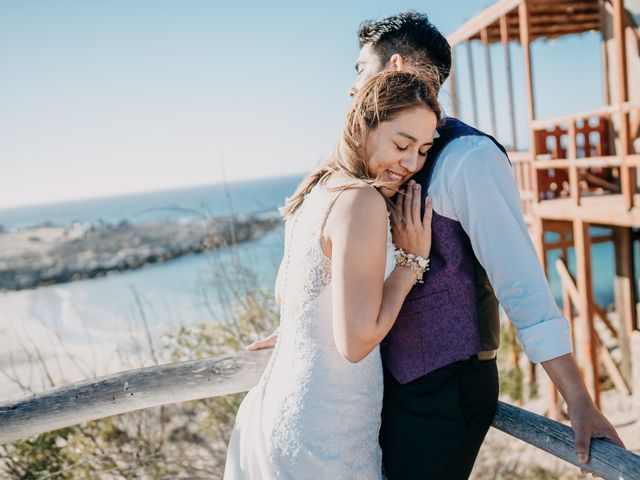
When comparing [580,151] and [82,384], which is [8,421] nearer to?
[82,384]

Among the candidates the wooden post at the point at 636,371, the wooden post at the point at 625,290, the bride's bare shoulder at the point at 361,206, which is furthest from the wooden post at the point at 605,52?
the bride's bare shoulder at the point at 361,206

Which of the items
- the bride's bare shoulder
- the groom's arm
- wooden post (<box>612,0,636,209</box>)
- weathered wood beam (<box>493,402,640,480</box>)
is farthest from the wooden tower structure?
the bride's bare shoulder

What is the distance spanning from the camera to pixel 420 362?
160 centimetres

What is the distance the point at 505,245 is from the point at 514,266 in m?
0.06

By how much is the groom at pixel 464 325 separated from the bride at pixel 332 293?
63 mm

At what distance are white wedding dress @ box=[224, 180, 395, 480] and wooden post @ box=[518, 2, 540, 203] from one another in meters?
6.58

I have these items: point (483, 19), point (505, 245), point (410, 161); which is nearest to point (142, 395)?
point (410, 161)

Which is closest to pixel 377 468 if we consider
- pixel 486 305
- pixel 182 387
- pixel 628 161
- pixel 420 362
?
pixel 420 362

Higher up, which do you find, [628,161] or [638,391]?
[628,161]

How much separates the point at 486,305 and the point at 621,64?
17.0ft

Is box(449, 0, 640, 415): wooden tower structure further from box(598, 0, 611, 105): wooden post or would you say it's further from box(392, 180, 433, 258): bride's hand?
box(392, 180, 433, 258): bride's hand

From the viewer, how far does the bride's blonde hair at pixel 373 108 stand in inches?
62.9

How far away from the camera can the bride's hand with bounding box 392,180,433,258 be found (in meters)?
1.56

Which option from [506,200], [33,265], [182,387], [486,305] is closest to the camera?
[506,200]
